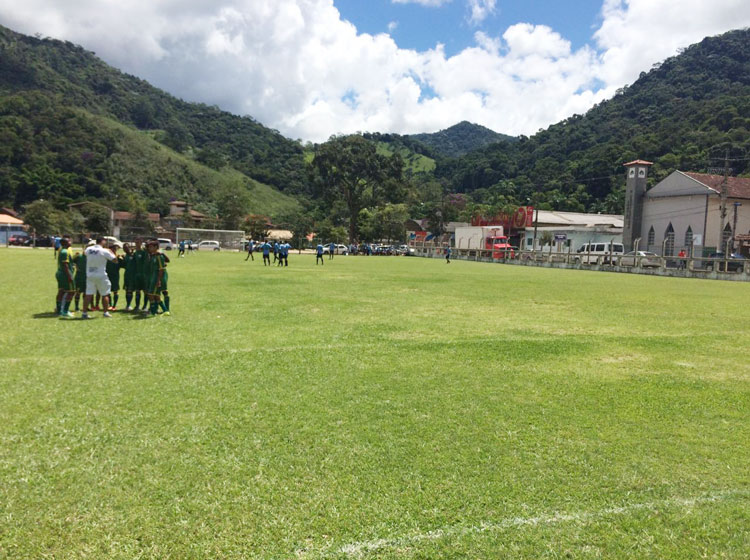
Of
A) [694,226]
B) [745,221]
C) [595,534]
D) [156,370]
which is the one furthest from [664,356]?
[745,221]

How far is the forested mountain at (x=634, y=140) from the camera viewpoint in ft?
284

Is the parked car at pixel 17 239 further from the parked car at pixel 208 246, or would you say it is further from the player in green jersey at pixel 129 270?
the player in green jersey at pixel 129 270

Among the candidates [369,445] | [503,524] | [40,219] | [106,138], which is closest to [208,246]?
[40,219]

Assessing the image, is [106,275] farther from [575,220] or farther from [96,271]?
[575,220]

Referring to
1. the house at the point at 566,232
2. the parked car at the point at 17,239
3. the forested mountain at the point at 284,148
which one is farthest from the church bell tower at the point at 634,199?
the parked car at the point at 17,239

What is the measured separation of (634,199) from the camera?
63.2 metres

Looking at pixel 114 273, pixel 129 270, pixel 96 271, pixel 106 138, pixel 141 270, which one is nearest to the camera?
pixel 96 271

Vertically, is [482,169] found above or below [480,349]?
above

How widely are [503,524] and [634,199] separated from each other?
68043mm

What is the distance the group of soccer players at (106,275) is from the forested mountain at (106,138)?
99.5m

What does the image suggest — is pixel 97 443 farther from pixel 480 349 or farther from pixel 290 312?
pixel 290 312

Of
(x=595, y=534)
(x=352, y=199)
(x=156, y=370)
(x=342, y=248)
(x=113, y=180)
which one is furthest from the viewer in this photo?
(x=113, y=180)

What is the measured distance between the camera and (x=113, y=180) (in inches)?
4321

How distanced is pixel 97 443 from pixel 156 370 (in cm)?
243
